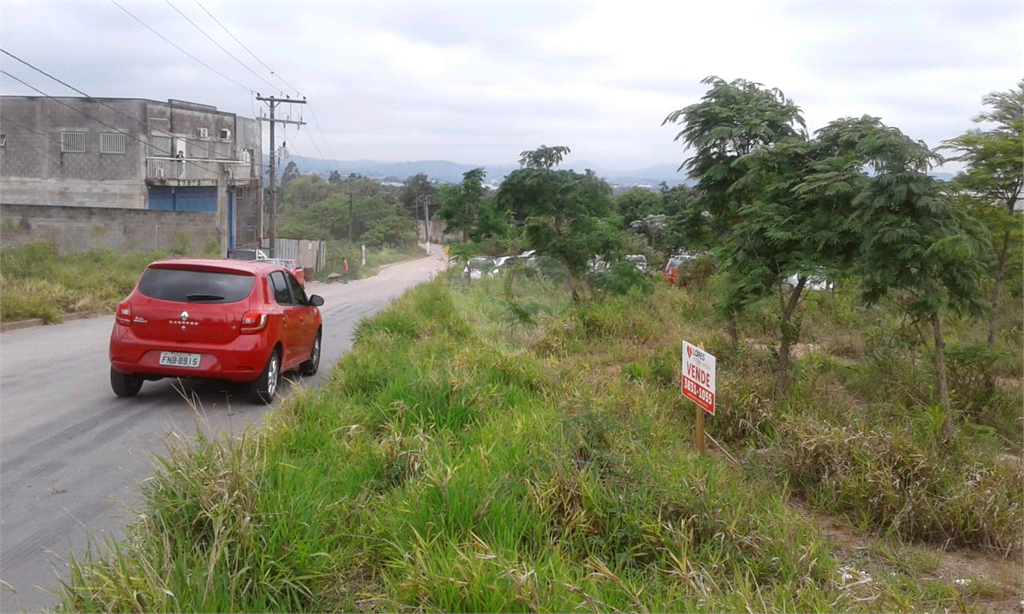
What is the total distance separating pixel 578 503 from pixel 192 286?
5.65 metres

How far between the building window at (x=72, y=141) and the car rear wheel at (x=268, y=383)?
130ft

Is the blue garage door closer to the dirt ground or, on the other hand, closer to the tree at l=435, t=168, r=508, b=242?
the tree at l=435, t=168, r=508, b=242

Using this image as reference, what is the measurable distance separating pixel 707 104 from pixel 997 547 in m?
5.99

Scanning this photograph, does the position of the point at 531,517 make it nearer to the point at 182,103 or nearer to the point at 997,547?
the point at 997,547

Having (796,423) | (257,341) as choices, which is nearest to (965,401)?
(796,423)

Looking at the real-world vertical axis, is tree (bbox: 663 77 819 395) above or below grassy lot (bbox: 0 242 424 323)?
above

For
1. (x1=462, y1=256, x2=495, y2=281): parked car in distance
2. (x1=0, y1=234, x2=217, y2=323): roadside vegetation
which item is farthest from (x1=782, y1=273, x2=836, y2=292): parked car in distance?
(x1=0, y1=234, x2=217, y2=323): roadside vegetation

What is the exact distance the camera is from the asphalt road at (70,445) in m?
4.61

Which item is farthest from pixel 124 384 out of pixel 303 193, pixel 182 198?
pixel 303 193

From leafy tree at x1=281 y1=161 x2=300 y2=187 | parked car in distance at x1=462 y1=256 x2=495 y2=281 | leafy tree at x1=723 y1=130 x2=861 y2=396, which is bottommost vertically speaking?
parked car in distance at x1=462 y1=256 x2=495 y2=281

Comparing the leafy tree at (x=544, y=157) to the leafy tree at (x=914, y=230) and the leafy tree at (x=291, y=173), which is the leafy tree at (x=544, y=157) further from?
the leafy tree at (x=291, y=173)

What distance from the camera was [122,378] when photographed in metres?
8.94

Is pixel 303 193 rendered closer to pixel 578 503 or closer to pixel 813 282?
pixel 813 282

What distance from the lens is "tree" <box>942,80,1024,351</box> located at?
7.10 metres
